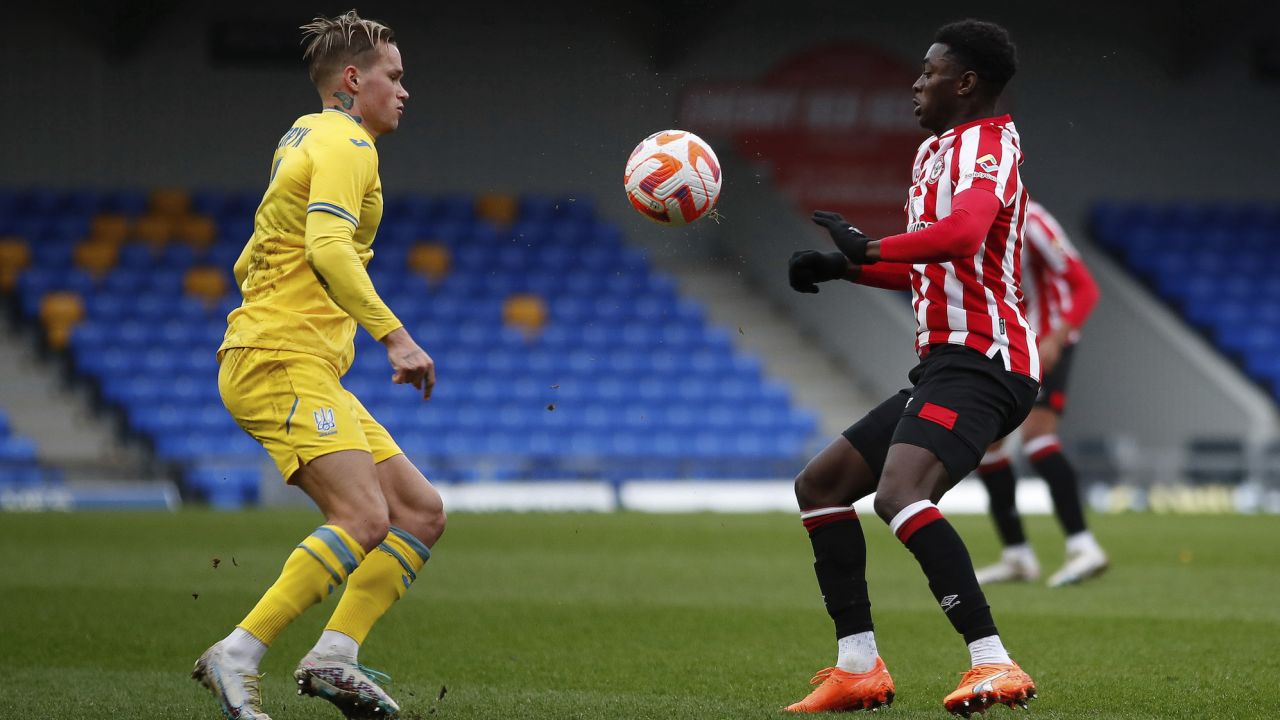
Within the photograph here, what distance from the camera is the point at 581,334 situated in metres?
20.2

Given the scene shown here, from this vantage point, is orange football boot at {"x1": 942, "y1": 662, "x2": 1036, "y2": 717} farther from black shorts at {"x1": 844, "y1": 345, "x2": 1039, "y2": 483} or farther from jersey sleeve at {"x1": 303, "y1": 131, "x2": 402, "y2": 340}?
jersey sleeve at {"x1": 303, "y1": 131, "x2": 402, "y2": 340}

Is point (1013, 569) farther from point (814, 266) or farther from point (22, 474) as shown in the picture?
point (22, 474)

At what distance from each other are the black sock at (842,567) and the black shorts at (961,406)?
371 millimetres

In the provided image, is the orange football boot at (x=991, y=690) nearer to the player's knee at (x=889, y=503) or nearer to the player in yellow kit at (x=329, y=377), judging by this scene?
the player's knee at (x=889, y=503)

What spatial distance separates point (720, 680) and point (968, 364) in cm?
147

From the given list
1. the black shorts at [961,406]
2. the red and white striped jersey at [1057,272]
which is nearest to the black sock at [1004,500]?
the red and white striped jersey at [1057,272]

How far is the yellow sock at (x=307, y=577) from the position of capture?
14.0ft

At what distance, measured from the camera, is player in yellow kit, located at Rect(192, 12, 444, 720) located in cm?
420

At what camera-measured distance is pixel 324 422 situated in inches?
171

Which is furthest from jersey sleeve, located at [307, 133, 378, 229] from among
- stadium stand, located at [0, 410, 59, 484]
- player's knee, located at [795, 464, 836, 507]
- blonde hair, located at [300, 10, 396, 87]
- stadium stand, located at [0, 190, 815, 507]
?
stadium stand, located at [0, 410, 59, 484]

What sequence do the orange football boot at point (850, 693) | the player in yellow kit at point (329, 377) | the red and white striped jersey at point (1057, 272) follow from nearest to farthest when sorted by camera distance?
1. the player in yellow kit at point (329, 377)
2. the orange football boot at point (850, 693)
3. the red and white striped jersey at point (1057, 272)

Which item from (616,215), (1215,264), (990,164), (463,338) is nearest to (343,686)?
(990,164)

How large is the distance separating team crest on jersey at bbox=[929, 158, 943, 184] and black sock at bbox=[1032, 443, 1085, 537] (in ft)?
14.2

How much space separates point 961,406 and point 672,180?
1282 millimetres
